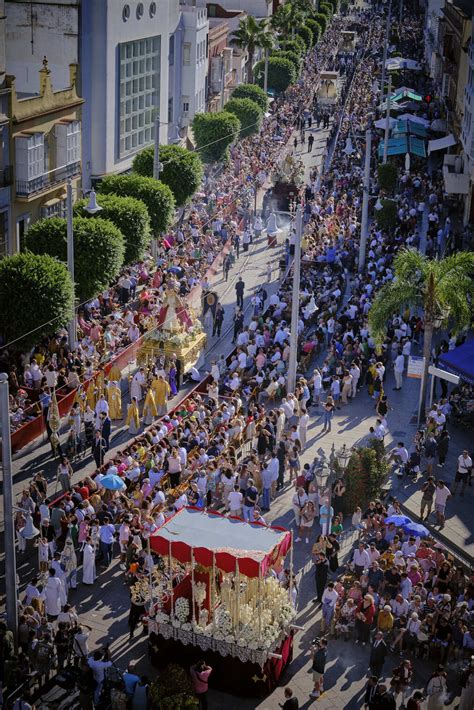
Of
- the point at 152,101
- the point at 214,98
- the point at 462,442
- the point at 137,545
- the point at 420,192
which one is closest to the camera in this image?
the point at 137,545

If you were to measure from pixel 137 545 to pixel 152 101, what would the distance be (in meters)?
42.9

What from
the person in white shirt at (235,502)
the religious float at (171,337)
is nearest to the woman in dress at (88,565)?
the person in white shirt at (235,502)

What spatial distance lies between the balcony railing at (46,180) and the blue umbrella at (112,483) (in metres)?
20.9

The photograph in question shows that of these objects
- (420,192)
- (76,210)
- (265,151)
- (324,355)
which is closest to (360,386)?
(324,355)

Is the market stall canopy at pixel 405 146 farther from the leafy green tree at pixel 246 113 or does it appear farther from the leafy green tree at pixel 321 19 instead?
the leafy green tree at pixel 321 19

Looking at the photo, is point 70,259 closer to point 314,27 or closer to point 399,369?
point 399,369

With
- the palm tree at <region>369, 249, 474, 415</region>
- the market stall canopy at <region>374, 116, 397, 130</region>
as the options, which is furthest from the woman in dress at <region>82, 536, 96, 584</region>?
the market stall canopy at <region>374, 116, 397, 130</region>

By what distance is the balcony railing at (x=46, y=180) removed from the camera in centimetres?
4509

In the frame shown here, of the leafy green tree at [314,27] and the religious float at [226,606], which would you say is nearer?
the religious float at [226,606]

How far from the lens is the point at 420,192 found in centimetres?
5981

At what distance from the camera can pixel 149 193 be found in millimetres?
47812

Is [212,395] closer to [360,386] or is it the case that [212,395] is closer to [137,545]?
[360,386]

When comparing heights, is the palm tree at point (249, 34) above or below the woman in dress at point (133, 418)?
above

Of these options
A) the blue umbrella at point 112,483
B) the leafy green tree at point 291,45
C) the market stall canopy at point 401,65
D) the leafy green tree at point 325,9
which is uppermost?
the blue umbrella at point 112,483
